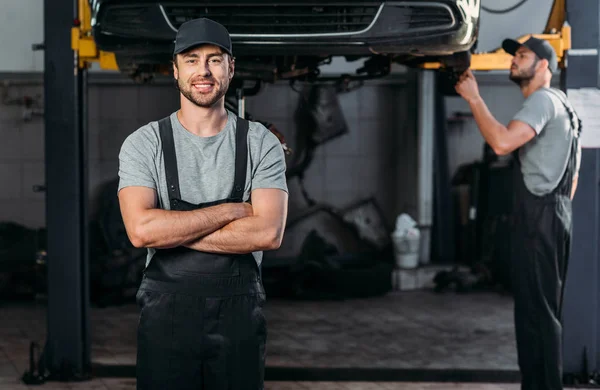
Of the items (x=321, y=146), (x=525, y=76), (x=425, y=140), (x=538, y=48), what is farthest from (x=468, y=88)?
(x=321, y=146)

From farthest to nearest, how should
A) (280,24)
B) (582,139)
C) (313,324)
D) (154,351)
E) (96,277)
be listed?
1. (96,277)
2. (313,324)
3. (582,139)
4. (280,24)
5. (154,351)

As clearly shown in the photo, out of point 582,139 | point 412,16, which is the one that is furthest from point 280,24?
point 582,139

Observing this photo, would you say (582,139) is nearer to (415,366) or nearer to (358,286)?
(415,366)

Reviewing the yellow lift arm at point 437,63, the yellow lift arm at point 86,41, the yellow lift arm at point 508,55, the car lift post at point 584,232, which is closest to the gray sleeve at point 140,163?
the yellow lift arm at point 437,63

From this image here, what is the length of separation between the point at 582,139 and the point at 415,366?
1.71 meters

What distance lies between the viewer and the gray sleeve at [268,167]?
9.65 ft

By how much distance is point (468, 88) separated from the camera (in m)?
4.75

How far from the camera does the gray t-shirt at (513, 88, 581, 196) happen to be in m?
4.56

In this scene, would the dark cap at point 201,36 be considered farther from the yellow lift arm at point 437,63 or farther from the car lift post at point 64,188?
the car lift post at point 64,188

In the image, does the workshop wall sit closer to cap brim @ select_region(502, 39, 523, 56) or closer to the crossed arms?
→ cap brim @ select_region(502, 39, 523, 56)

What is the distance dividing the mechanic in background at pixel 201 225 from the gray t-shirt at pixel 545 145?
2026 millimetres

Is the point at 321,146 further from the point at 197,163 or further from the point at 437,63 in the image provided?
the point at 197,163

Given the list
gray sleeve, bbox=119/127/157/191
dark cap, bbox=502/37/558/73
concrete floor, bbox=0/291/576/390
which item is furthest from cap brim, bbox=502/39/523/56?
gray sleeve, bbox=119/127/157/191

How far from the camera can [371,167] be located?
31.3 feet
